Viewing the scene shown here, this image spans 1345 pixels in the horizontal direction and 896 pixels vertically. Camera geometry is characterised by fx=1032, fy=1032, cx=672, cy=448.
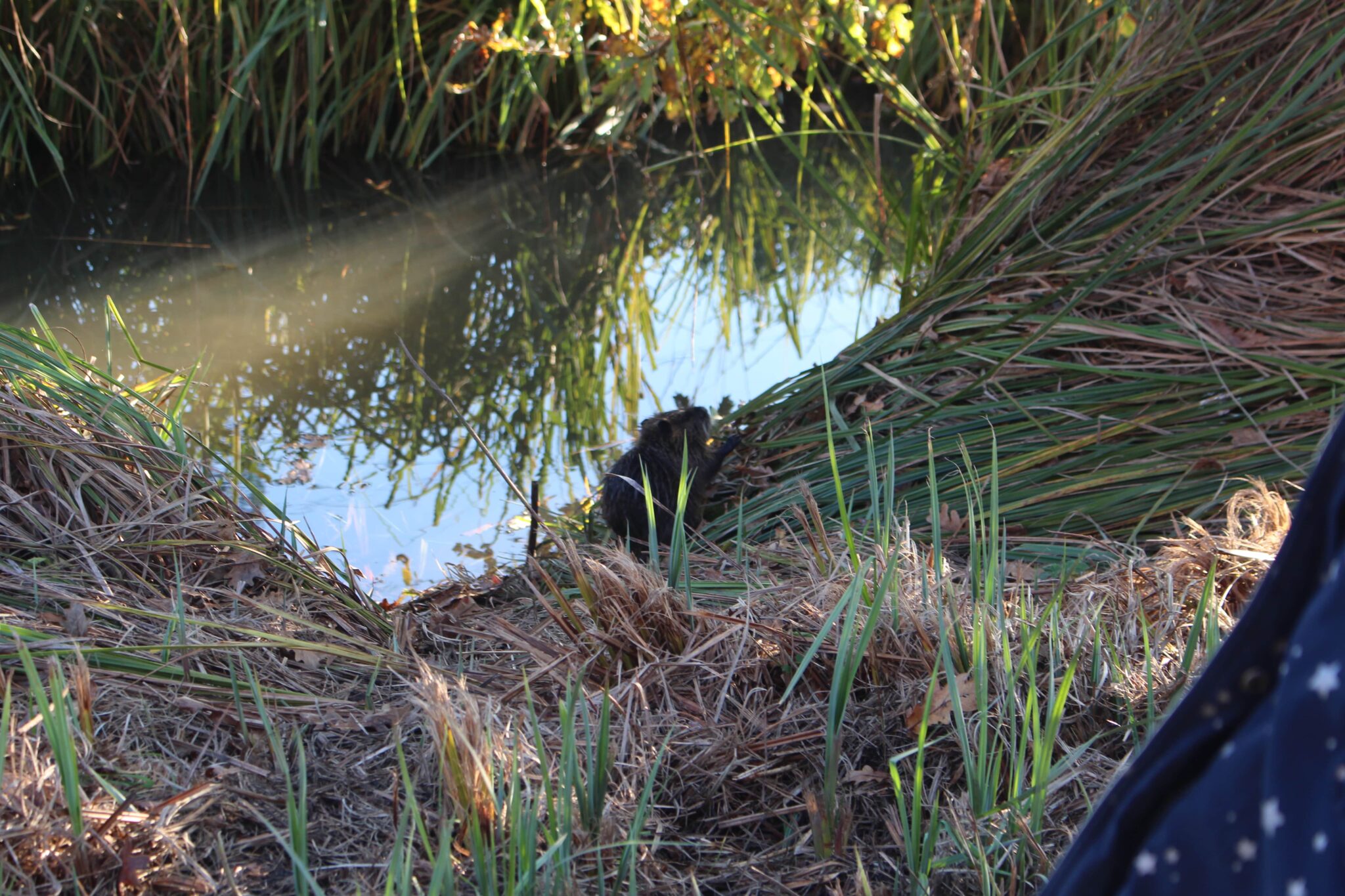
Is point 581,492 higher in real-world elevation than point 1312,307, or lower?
higher

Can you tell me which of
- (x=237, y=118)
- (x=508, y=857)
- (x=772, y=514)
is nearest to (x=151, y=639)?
(x=508, y=857)

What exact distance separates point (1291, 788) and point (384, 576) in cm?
283

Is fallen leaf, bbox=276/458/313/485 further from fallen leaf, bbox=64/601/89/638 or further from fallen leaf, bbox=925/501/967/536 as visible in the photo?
fallen leaf, bbox=925/501/967/536

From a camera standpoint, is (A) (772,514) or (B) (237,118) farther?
(B) (237,118)

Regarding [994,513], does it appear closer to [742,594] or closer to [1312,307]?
[742,594]

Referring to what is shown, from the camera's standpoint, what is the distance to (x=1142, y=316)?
3301 millimetres

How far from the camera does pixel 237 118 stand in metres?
6.28

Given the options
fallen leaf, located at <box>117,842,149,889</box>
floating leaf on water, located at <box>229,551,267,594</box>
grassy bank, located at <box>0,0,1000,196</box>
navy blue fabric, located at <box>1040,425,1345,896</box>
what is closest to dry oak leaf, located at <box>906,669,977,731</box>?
navy blue fabric, located at <box>1040,425,1345,896</box>

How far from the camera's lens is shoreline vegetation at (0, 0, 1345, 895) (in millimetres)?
1459

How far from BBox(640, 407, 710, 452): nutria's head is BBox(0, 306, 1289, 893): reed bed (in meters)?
1.11

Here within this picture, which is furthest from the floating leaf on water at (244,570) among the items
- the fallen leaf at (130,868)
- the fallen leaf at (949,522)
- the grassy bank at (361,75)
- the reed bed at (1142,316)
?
the grassy bank at (361,75)

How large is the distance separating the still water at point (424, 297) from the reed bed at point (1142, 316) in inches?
38.9

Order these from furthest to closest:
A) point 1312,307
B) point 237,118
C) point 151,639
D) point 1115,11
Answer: point 237,118, point 1115,11, point 1312,307, point 151,639

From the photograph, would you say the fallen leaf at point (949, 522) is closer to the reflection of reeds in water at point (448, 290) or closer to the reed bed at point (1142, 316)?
the reed bed at point (1142, 316)
